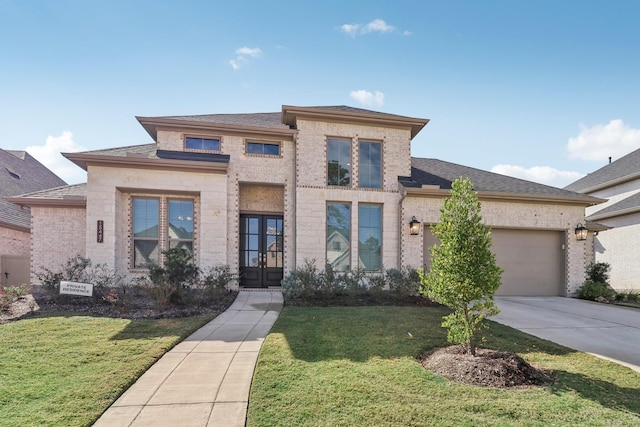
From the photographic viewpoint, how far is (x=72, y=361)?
3803 mm

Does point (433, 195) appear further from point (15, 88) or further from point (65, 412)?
point (15, 88)

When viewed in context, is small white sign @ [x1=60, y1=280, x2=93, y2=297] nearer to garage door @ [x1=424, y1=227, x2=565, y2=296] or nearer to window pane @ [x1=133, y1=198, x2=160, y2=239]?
window pane @ [x1=133, y1=198, x2=160, y2=239]

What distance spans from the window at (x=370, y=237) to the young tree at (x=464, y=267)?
213 inches

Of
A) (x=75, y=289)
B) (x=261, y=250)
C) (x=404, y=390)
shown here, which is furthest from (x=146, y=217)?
(x=404, y=390)

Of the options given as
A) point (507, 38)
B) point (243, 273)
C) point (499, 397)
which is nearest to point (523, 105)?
point (507, 38)

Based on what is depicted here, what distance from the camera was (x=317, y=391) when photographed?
311 centimetres

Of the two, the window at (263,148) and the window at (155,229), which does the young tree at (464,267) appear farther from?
the window at (155,229)

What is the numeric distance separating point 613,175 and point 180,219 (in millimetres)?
22237

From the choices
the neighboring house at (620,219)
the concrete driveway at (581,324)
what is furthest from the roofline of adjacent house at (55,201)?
the neighboring house at (620,219)

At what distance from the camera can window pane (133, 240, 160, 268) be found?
8734 mm

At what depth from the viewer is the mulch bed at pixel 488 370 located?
11.4ft

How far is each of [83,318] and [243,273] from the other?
4525mm

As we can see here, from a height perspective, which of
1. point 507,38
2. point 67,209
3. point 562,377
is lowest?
point 562,377

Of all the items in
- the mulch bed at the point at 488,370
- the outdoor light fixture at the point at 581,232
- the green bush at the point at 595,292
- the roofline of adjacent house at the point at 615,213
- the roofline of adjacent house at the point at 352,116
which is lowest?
the green bush at the point at 595,292
